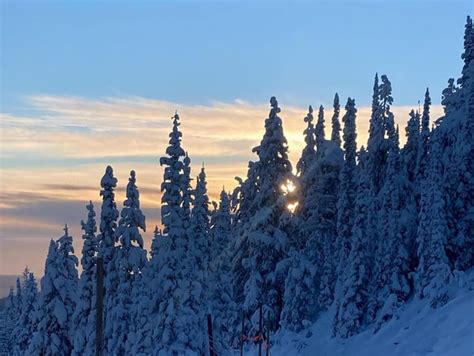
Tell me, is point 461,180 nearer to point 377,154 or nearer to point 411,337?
point 411,337

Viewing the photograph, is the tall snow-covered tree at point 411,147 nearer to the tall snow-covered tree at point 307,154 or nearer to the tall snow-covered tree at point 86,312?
the tall snow-covered tree at point 307,154

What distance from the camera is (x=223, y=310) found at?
188 ft

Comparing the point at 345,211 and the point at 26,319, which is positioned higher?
the point at 345,211

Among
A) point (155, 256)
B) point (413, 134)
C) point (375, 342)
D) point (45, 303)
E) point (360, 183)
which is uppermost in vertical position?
point (413, 134)

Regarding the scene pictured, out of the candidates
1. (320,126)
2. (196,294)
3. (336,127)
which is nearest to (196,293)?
(196,294)

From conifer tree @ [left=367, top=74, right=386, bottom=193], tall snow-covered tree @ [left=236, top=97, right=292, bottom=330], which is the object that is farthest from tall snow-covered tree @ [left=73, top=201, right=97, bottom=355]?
conifer tree @ [left=367, top=74, right=386, bottom=193]

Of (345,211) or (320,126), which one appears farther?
(320,126)

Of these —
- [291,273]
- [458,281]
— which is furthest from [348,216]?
[291,273]

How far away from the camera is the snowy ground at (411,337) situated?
33.4 metres

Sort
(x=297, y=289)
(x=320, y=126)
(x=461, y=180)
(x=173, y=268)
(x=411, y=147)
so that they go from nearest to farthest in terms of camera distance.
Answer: (x=173, y=268)
(x=297, y=289)
(x=461, y=180)
(x=411, y=147)
(x=320, y=126)

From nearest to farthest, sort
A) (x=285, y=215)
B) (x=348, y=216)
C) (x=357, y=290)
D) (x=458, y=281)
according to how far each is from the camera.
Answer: (x=285, y=215) → (x=458, y=281) → (x=357, y=290) → (x=348, y=216)

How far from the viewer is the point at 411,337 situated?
133 ft

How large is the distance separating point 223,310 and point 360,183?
15186 millimetres

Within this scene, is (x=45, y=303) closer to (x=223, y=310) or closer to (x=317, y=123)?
(x=223, y=310)
